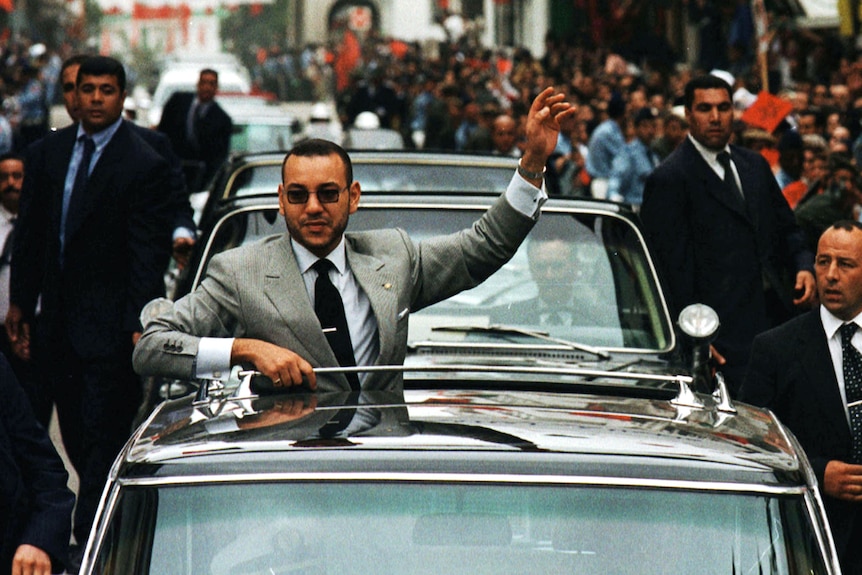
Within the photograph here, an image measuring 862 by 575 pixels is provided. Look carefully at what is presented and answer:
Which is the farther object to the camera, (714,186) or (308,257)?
(714,186)

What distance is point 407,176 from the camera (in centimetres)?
969

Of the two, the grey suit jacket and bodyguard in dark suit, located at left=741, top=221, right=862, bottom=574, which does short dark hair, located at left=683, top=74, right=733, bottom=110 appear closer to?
bodyguard in dark suit, located at left=741, top=221, right=862, bottom=574

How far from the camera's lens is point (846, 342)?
6035 mm

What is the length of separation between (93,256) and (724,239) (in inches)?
110

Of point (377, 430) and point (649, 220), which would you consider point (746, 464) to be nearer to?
point (377, 430)

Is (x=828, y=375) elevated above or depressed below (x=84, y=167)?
below

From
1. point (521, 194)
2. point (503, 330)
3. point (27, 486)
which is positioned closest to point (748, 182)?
point (503, 330)

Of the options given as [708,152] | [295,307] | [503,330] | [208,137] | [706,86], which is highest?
[706,86]

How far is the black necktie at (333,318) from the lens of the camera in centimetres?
487

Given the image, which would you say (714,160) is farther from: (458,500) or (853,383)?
(458,500)

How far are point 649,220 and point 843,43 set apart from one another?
1697 centimetres

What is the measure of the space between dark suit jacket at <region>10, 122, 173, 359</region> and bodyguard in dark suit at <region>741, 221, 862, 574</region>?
291 centimetres

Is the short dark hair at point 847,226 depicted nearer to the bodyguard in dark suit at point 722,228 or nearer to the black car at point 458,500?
the bodyguard in dark suit at point 722,228

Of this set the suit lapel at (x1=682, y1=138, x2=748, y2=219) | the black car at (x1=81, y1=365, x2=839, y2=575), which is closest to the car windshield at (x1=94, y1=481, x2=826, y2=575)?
the black car at (x1=81, y1=365, x2=839, y2=575)
